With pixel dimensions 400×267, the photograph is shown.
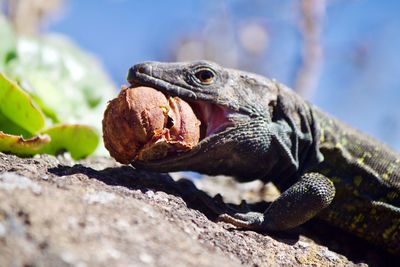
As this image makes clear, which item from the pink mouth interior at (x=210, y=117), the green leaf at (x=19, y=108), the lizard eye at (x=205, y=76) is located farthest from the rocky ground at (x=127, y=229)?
the lizard eye at (x=205, y=76)

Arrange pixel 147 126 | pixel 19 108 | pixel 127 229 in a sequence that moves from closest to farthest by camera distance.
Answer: pixel 127 229 < pixel 147 126 < pixel 19 108

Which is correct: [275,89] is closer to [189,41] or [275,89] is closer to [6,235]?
[6,235]

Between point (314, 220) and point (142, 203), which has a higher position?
point (314, 220)

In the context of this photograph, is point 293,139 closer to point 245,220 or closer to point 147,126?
point 245,220

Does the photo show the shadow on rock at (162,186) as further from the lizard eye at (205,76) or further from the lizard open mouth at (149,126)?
the lizard eye at (205,76)

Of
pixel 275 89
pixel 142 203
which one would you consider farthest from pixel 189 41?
pixel 142 203

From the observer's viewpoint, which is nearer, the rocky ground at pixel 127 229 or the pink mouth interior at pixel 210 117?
the rocky ground at pixel 127 229

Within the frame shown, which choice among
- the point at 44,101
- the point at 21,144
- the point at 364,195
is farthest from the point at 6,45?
the point at 364,195
